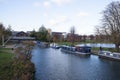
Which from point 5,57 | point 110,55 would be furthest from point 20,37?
A: point 5,57

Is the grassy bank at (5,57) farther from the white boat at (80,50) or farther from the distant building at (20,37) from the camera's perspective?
the distant building at (20,37)

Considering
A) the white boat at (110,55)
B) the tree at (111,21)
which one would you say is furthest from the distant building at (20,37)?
the white boat at (110,55)

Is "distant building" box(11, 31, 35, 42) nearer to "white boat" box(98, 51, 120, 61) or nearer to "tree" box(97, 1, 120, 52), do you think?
"tree" box(97, 1, 120, 52)

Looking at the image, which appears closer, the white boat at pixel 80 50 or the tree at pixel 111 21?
the tree at pixel 111 21

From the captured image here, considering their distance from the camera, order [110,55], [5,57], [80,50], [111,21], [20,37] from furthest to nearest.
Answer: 1. [20,37]
2. [80,50]
3. [111,21]
4. [110,55]
5. [5,57]

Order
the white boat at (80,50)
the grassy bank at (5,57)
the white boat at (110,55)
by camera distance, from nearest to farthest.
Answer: the grassy bank at (5,57)
the white boat at (110,55)
the white boat at (80,50)

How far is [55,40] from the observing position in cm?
12875

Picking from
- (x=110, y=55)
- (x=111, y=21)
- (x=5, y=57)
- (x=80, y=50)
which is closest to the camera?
(x=5, y=57)

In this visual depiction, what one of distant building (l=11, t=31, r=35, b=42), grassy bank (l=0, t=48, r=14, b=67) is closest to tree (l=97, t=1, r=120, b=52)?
grassy bank (l=0, t=48, r=14, b=67)

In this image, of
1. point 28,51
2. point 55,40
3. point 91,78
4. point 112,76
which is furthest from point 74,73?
point 55,40

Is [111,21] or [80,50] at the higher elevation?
[111,21]

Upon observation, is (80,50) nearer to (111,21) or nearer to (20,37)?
(111,21)

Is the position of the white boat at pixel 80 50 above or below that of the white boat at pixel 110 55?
above

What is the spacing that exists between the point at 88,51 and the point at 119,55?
625 inches
